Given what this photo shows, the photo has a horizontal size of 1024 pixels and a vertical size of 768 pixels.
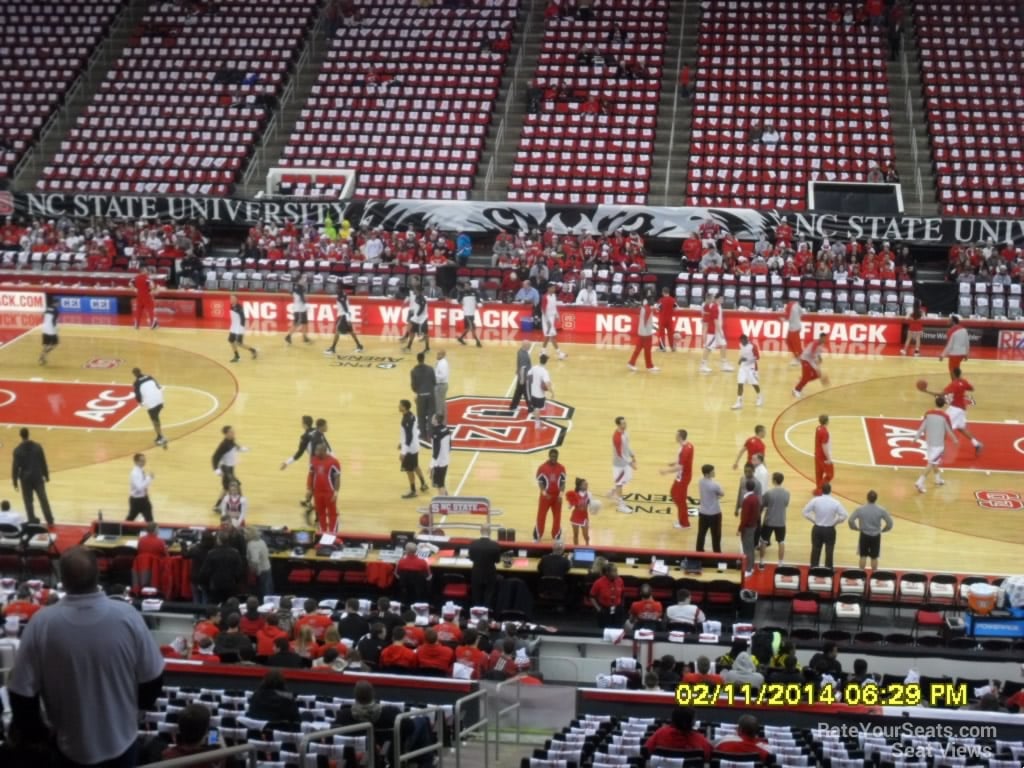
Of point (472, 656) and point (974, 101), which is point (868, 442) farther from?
point (974, 101)

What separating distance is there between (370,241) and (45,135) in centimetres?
1308

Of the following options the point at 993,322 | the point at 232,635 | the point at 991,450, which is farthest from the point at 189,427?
the point at 993,322

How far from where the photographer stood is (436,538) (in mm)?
18625

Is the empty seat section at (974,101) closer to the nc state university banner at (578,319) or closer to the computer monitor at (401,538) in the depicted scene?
the nc state university banner at (578,319)

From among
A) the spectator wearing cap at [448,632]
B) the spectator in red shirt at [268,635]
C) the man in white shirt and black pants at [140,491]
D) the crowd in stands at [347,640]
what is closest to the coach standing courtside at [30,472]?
the man in white shirt and black pants at [140,491]

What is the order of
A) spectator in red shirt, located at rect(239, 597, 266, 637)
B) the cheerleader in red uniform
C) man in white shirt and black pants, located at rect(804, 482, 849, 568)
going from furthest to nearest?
the cheerleader in red uniform < man in white shirt and black pants, located at rect(804, 482, 849, 568) < spectator in red shirt, located at rect(239, 597, 266, 637)

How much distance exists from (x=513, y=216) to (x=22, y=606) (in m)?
22.6

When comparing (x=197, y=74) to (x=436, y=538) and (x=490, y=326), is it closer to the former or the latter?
(x=490, y=326)

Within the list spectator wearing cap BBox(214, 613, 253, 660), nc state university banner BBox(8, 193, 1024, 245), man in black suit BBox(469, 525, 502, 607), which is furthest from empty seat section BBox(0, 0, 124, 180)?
spectator wearing cap BBox(214, 613, 253, 660)

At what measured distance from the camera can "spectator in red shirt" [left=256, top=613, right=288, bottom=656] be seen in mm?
14641

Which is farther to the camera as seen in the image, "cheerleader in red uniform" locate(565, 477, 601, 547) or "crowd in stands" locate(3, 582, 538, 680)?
"cheerleader in red uniform" locate(565, 477, 601, 547)

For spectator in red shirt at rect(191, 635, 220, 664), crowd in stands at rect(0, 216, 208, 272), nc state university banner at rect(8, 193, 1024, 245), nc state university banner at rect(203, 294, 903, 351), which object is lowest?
spectator in red shirt at rect(191, 635, 220, 664)

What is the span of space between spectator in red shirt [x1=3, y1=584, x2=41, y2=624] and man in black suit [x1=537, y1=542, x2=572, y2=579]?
20.1ft

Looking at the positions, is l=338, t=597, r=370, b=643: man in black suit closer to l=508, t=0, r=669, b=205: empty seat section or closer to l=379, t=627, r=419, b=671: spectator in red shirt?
l=379, t=627, r=419, b=671: spectator in red shirt
